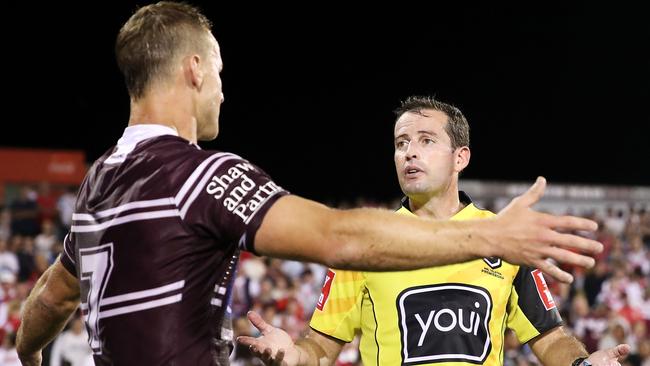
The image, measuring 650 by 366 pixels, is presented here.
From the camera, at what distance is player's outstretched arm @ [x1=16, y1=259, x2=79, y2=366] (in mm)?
3141

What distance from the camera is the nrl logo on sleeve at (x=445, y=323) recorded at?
12.7ft

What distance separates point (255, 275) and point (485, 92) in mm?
18457

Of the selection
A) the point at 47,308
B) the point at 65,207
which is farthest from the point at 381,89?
the point at 47,308

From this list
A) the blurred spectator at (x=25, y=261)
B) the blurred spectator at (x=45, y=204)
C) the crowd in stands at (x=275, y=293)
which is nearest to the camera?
the crowd in stands at (x=275, y=293)

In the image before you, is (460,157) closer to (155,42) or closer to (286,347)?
(286,347)

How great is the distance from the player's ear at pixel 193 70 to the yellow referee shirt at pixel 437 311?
1.58 metres

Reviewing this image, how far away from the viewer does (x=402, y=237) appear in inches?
96.0

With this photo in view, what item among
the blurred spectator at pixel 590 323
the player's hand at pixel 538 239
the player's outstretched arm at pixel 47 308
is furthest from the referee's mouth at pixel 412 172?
the blurred spectator at pixel 590 323

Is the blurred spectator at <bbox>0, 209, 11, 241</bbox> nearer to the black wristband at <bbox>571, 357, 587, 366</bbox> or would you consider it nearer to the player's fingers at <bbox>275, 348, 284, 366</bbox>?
the player's fingers at <bbox>275, 348, 284, 366</bbox>

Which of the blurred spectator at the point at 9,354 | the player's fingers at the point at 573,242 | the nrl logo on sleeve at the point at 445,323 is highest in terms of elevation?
the player's fingers at the point at 573,242

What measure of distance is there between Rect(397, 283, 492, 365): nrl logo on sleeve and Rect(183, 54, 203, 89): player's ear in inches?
65.9

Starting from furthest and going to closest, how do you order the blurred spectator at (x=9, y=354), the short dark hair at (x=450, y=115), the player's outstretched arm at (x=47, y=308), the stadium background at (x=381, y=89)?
the stadium background at (x=381, y=89) < the blurred spectator at (x=9, y=354) < the short dark hair at (x=450, y=115) < the player's outstretched arm at (x=47, y=308)

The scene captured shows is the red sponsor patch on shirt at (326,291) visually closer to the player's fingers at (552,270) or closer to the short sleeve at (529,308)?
the short sleeve at (529,308)

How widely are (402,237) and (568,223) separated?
17.4 inches
